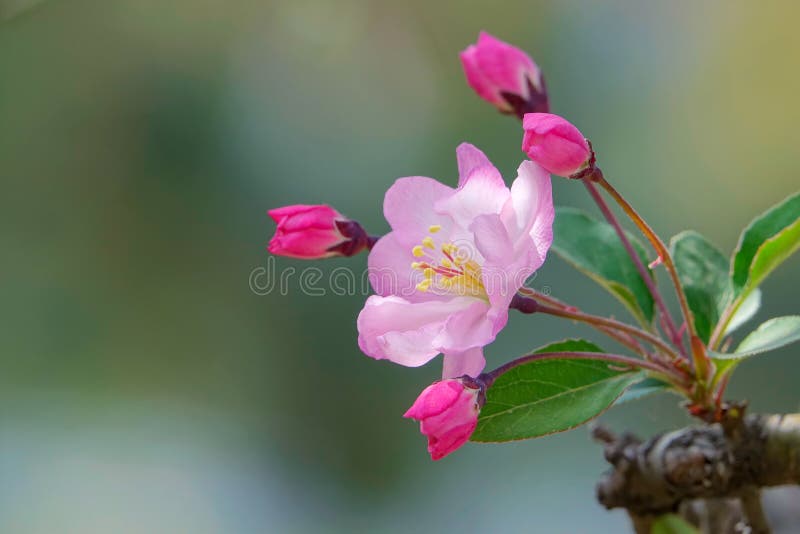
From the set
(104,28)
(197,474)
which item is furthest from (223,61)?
(197,474)

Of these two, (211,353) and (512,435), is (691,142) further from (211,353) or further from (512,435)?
(512,435)

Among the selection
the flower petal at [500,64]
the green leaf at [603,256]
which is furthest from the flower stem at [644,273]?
the flower petal at [500,64]

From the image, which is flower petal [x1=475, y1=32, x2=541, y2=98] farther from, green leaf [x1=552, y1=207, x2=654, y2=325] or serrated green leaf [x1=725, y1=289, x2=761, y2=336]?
serrated green leaf [x1=725, y1=289, x2=761, y2=336]

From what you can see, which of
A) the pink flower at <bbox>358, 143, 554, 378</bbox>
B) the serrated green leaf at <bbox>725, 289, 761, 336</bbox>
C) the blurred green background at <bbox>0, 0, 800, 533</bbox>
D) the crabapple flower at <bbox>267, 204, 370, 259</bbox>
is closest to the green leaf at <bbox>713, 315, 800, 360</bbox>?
the serrated green leaf at <bbox>725, 289, 761, 336</bbox>

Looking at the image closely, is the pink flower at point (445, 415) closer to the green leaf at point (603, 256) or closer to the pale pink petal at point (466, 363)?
the pale pink petal at point (466, 363)

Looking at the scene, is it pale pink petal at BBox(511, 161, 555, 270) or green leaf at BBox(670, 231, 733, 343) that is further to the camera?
green leaf at BBox(670, 231, 733, 343)

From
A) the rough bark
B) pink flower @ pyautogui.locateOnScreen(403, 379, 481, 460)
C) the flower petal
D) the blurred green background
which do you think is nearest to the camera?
pink flower @ pyautogui.locateOnScreen(403, 379, 481, 460)

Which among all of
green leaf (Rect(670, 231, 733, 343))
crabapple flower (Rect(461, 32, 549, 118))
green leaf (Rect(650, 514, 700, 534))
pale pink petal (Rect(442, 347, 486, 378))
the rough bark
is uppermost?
crabapple flower (Rect(461, 32, 549, 118))

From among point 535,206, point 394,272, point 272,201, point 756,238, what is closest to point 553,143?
point 535,206
